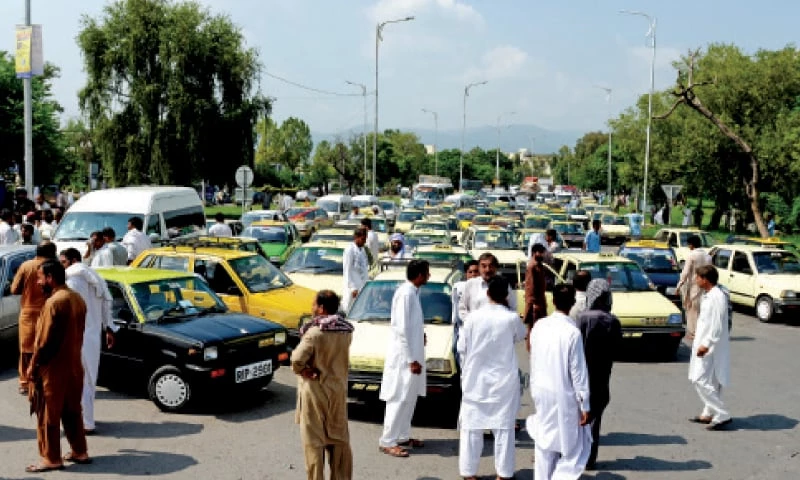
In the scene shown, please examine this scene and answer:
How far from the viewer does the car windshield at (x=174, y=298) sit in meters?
10.1

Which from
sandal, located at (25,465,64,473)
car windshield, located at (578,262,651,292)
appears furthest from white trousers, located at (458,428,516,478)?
car windshield, located at (578,262,651,292)

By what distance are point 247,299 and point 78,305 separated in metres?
4.91

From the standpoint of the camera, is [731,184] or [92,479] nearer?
[92,479]

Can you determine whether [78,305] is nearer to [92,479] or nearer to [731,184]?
[92,479]

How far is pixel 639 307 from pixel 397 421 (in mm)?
6499

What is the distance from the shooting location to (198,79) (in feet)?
137

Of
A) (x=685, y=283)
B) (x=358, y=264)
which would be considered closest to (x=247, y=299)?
(x=358, y=264)

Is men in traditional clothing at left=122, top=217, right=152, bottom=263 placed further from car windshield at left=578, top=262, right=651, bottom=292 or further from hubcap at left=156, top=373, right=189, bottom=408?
car windshield at left=578, top=262, right=651, bottom=292

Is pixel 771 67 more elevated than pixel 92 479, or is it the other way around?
pixel 771 67

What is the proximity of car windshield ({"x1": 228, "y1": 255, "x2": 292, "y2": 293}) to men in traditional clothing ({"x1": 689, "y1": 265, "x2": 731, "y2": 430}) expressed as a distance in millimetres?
6406

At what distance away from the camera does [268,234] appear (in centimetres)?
2212

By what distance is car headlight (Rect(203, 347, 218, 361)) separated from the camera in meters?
9.35

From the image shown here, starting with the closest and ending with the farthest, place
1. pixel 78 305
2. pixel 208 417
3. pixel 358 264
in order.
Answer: pixel 78 305
pixel 208 417
pixel 358 264

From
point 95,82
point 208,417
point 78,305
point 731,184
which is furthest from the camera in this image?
point 731,184
